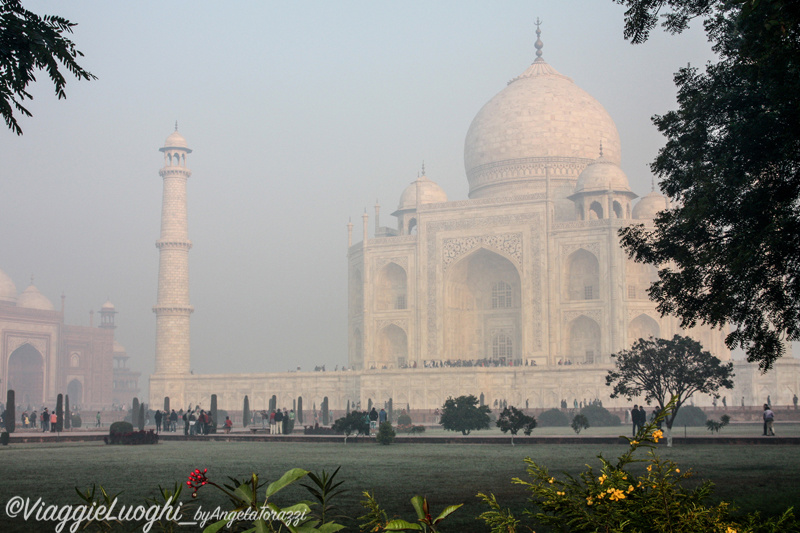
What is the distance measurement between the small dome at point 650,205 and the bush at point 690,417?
49.6ft

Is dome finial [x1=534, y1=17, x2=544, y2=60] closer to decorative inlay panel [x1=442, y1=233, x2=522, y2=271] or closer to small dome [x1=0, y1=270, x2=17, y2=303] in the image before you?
decorative inlay panel [x1=442, y1=233, x2=522, y2=271]

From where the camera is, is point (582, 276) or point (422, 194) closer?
point (582, 276)

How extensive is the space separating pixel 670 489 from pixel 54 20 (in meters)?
6.83

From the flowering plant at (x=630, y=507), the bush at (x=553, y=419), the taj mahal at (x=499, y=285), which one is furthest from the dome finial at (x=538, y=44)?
the flowering plant at (x=630, y=507)

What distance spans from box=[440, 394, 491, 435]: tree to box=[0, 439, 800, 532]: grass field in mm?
4670

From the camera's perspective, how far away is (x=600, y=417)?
96.1 ft

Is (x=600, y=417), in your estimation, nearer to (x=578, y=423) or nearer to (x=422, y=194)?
(x=578, y=423)

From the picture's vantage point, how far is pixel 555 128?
1704 inches

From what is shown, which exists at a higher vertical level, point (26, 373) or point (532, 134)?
point (532, 134)

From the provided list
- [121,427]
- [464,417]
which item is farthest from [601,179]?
[121,427]

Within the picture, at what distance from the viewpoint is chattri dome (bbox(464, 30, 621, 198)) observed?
4306 centimetres

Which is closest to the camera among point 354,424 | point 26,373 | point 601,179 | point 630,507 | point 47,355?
point 630,507

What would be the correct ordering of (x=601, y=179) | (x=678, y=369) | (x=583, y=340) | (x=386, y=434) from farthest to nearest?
1. (x=601, y=179)
2. (x=583, y=340)
3. (x=678, y=369)
4. (x=386, y=434)

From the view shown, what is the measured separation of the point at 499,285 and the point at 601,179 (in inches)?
268
